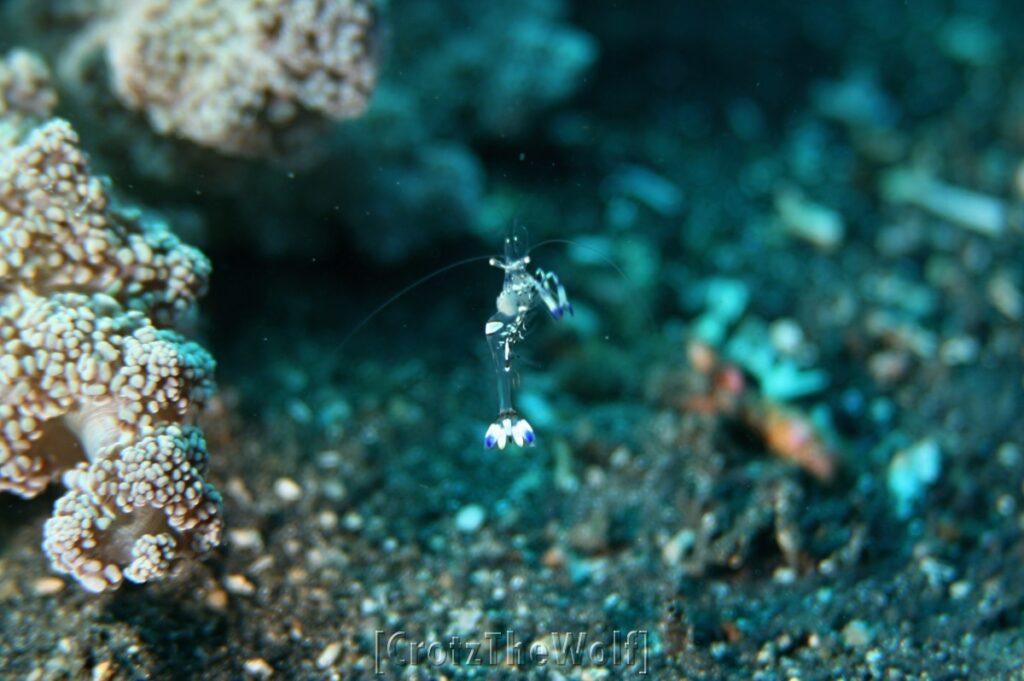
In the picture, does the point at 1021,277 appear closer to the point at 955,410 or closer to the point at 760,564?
the point at 955,410

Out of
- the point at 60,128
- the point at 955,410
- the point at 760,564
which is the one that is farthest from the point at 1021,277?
the point at 60,128

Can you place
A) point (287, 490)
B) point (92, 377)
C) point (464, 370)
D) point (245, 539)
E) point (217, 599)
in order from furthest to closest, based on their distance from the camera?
point (464, 370) < point (287, 490) < point (245, 539) < point (217, 599) < point (92, 377)

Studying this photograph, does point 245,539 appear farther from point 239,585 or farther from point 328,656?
point 328,656

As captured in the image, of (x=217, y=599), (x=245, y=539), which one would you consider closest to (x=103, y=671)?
(x=217, y=599)

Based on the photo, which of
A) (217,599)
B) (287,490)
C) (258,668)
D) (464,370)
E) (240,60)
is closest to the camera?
(258,668)

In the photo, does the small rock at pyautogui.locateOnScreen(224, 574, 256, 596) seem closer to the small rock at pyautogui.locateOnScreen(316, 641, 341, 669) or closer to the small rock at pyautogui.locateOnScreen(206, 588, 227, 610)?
the small rock at pyautogui.locateOnScreen(206, 588, 227, 610)

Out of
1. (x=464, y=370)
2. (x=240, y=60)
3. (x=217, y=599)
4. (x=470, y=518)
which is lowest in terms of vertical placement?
(x=217, y=599)

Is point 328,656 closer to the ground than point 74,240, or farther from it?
closer to the ground

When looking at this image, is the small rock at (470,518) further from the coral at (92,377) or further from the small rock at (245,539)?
the coral at (92,377)
